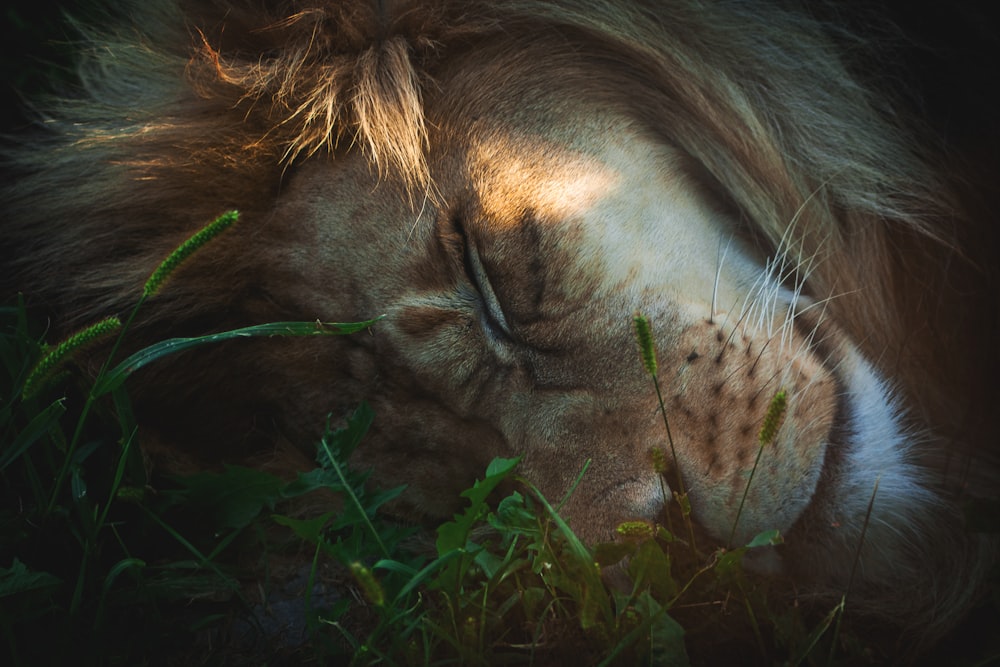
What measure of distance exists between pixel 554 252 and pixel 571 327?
0.50 feet

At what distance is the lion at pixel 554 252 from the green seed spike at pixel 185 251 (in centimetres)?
51

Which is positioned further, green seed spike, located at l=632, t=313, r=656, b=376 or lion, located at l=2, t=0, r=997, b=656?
lion, located at l=2, t=0, r=997, b=656

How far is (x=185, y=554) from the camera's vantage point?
1.96 meters

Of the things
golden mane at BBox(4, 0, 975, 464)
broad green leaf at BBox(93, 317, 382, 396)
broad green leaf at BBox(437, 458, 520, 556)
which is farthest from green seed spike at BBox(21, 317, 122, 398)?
broad green leaf at BBox(437, 458, 520, 556)

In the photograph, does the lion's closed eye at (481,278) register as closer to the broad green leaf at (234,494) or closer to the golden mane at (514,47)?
the golden mane at (514,47)

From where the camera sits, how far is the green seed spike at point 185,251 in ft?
4.96

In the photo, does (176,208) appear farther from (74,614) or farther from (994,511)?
(994,511)

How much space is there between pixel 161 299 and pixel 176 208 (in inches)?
8.1

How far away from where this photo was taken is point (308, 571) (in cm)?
201

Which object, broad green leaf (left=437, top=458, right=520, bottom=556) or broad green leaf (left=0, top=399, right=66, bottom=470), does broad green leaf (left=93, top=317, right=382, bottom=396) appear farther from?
broad green leaf (left=437, top=458, right=520, bottom=556)

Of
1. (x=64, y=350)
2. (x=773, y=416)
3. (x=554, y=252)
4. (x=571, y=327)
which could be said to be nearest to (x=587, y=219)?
(x=554, y=252)

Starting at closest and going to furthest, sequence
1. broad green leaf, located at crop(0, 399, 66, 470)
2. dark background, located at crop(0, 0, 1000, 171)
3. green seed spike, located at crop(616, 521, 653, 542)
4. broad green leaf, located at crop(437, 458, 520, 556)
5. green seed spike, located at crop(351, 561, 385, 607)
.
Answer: green seed spike, located at crop(351, 561, 385, 607) → green seed spike, located at crop(616, 521, 653, 542) → broad green leaf, located at crop(437, 458, 520, 556) → broad green leaf, located at crop(0, 399, 66, 470) → dark background, located at crop(0, 0, 1000, 171)

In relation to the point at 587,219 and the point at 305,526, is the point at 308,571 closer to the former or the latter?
the point at 305,526

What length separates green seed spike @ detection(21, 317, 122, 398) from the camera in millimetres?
1553
